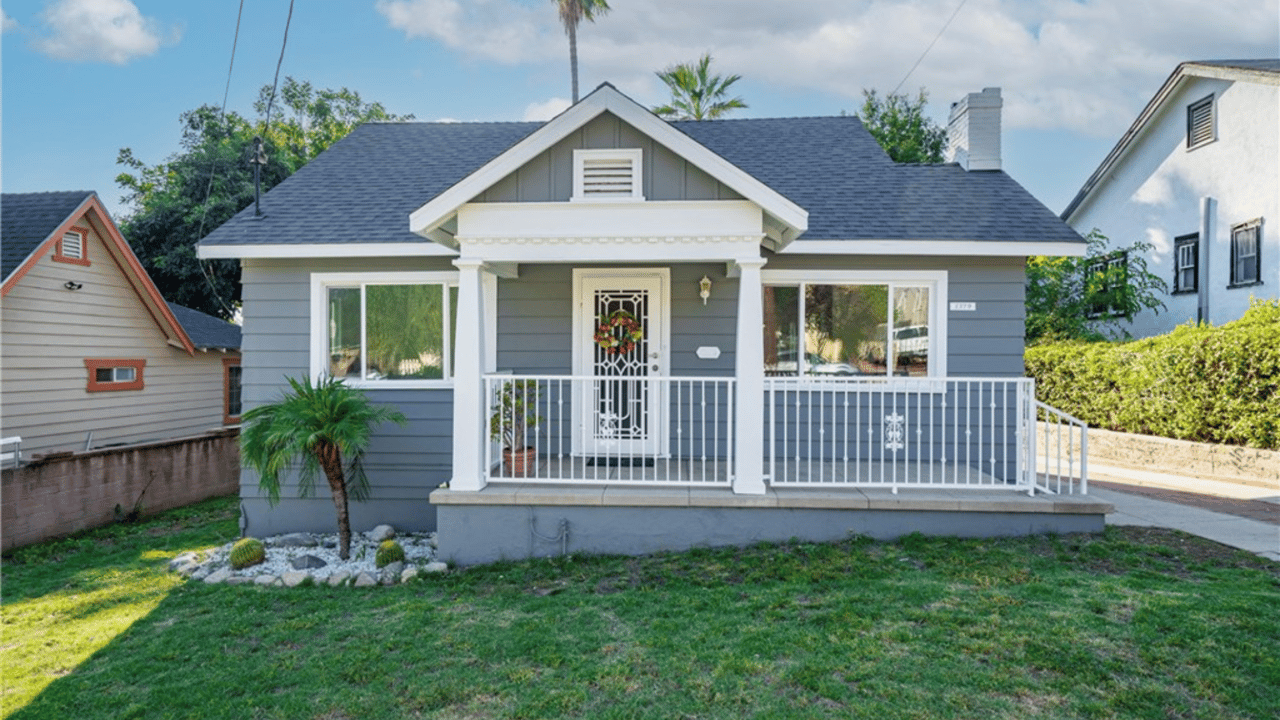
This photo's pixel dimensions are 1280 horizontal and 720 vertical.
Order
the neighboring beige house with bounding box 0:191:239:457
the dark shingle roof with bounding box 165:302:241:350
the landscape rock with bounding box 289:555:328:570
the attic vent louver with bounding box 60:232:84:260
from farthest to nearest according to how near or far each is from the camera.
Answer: the dark shingle roof with bounding box 165:302:241:350 → the attic vent louver with bounding box 60:232:84:260 → the neighboring beige house with bounding box 0:191:239:457 → the landscape rock with bounding box 289:555:328:570

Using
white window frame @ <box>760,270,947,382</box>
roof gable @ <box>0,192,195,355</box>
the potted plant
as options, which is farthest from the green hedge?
roof gable @ <box>0,192,195,355</box>

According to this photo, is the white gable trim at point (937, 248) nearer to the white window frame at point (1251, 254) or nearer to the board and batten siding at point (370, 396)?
the board and batten siding at point (370, 396)

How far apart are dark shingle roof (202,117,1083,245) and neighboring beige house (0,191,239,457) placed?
4097 millimetres

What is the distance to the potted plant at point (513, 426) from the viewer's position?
20.5 ft

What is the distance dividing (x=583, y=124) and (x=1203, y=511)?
725 centimetres

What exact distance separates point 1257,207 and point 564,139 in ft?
43.0

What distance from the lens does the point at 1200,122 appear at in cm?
1363

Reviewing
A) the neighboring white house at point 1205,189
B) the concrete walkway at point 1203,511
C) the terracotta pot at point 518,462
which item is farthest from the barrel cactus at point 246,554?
the neighboring white house at point 1205,189

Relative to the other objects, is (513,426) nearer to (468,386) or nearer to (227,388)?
(468,386)

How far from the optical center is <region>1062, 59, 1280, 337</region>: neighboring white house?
1210 centimetres

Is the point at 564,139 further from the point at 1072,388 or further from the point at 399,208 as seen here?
the point at 1072,388

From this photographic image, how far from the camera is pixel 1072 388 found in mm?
11680

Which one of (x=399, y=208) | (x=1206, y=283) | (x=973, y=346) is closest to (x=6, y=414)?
(x=399, y=208)

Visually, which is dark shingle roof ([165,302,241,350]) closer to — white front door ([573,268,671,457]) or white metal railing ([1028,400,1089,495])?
white front door ([573,268,671,457])
